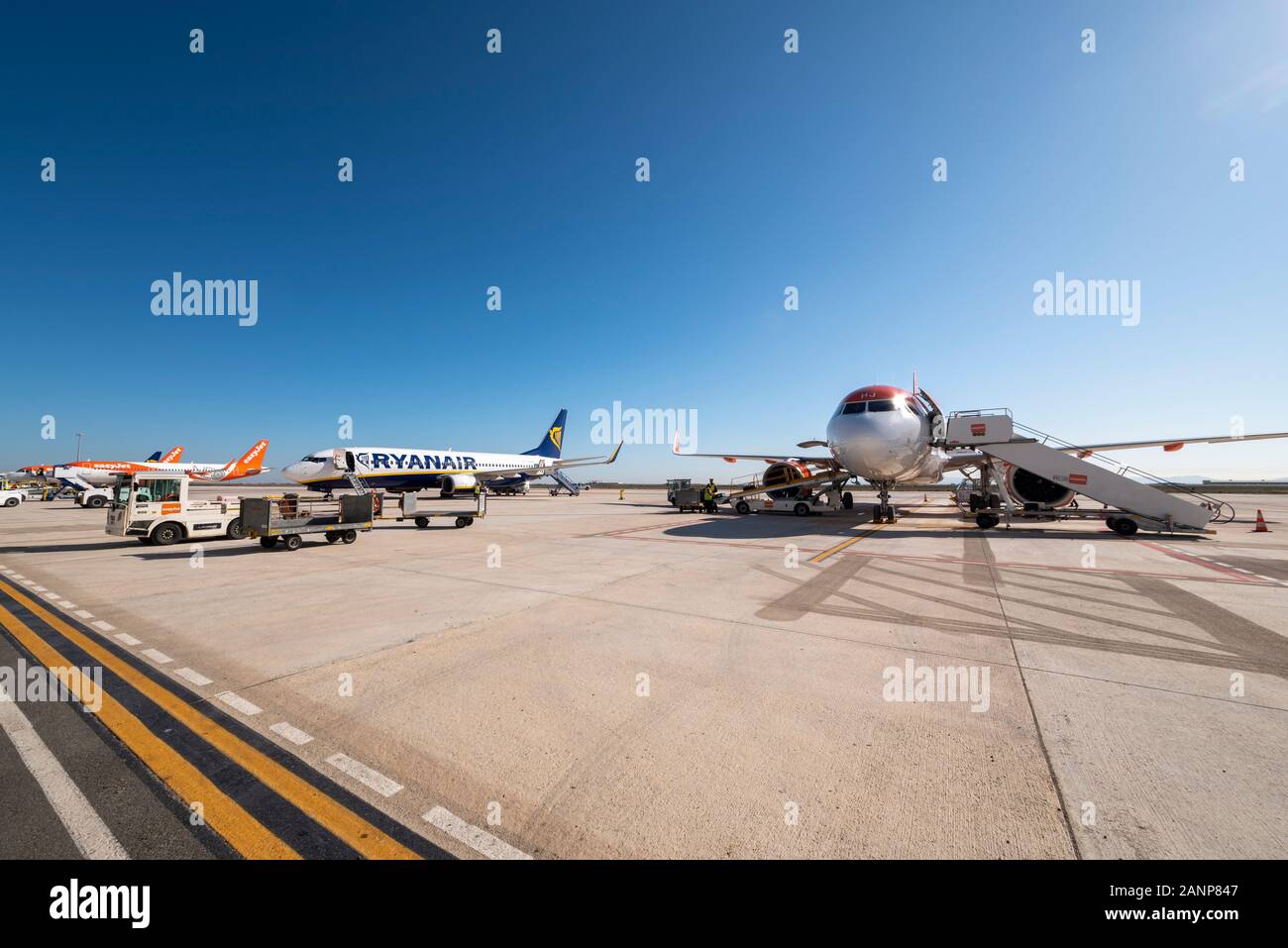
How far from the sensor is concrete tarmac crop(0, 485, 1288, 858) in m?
2.82

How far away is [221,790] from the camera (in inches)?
125

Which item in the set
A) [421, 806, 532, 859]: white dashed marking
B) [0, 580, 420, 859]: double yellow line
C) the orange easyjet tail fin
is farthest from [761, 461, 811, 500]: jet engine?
the orange easyjet tail fin

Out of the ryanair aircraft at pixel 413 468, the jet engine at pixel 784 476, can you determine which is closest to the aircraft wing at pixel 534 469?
the ryanair aircraft at pixel 413 468

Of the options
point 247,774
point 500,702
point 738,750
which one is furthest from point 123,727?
point 738,750

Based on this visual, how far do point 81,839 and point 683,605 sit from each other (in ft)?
21.2

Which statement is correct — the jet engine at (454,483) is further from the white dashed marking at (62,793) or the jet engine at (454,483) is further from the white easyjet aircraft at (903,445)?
the white dashed marking at (62,793)

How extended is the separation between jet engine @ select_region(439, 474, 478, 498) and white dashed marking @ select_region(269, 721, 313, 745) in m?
38.5

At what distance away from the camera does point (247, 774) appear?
132 inches

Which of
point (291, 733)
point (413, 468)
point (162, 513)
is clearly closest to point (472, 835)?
point (291, 733)

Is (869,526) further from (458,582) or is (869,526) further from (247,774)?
(247,774)

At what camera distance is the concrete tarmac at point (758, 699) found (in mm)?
2824

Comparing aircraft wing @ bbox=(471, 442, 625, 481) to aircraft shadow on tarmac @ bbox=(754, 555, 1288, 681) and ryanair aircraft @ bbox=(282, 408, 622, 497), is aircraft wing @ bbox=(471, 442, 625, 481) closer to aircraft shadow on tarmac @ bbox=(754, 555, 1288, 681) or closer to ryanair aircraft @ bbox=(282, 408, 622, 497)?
ryanair aircraft @ bbox=(282, 408, 622, 497)
